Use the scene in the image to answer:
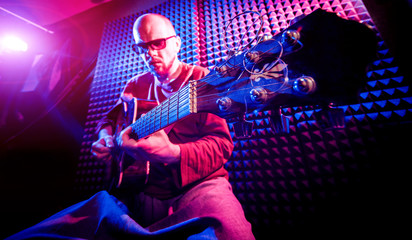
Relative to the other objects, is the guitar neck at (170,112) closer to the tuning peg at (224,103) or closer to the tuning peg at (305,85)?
the tuning peg at (224,103)

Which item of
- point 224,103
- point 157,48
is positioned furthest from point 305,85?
point 157,48

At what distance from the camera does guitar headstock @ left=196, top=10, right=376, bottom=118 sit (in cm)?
51

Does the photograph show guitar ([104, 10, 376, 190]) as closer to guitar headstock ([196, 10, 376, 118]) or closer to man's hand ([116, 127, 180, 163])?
guitar headstock ([196, 10, 376, 118])

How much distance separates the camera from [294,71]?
2.00 ft

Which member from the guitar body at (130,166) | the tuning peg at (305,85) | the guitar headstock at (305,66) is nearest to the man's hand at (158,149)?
the guitar body at (130,166)

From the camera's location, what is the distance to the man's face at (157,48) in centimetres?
138

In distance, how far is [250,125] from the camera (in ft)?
2.44

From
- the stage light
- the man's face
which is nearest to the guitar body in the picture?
the man's face

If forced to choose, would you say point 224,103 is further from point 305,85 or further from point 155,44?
point 155,44

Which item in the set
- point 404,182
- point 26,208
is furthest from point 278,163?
point 26,208

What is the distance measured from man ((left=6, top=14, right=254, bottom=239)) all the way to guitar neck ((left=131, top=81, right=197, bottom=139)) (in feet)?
0.30

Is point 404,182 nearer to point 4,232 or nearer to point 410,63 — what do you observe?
point 410,63

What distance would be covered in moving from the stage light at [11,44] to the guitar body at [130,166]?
11.9 feet

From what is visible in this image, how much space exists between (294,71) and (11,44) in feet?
16.9
